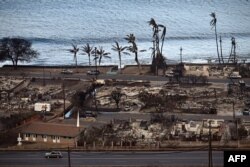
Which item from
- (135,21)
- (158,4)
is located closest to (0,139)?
(135,21)

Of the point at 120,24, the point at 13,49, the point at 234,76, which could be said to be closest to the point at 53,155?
the point at 234,76

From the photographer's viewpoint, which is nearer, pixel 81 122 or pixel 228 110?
pixel 81 122

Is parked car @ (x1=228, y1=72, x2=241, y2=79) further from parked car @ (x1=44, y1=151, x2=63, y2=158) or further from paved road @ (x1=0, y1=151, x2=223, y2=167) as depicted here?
parked car @ (x1=44, y1=151, x2=63, y2=158)

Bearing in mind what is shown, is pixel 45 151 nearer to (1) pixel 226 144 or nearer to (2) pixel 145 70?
(1) pixel 226 144

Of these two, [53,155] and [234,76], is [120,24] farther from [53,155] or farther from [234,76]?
[53,155]

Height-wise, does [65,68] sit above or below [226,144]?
above

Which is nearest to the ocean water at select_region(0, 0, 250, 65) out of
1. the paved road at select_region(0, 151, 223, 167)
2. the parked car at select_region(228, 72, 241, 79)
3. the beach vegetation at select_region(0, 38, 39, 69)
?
the beach vegetation at select_region(0, 38, 39, 69)
